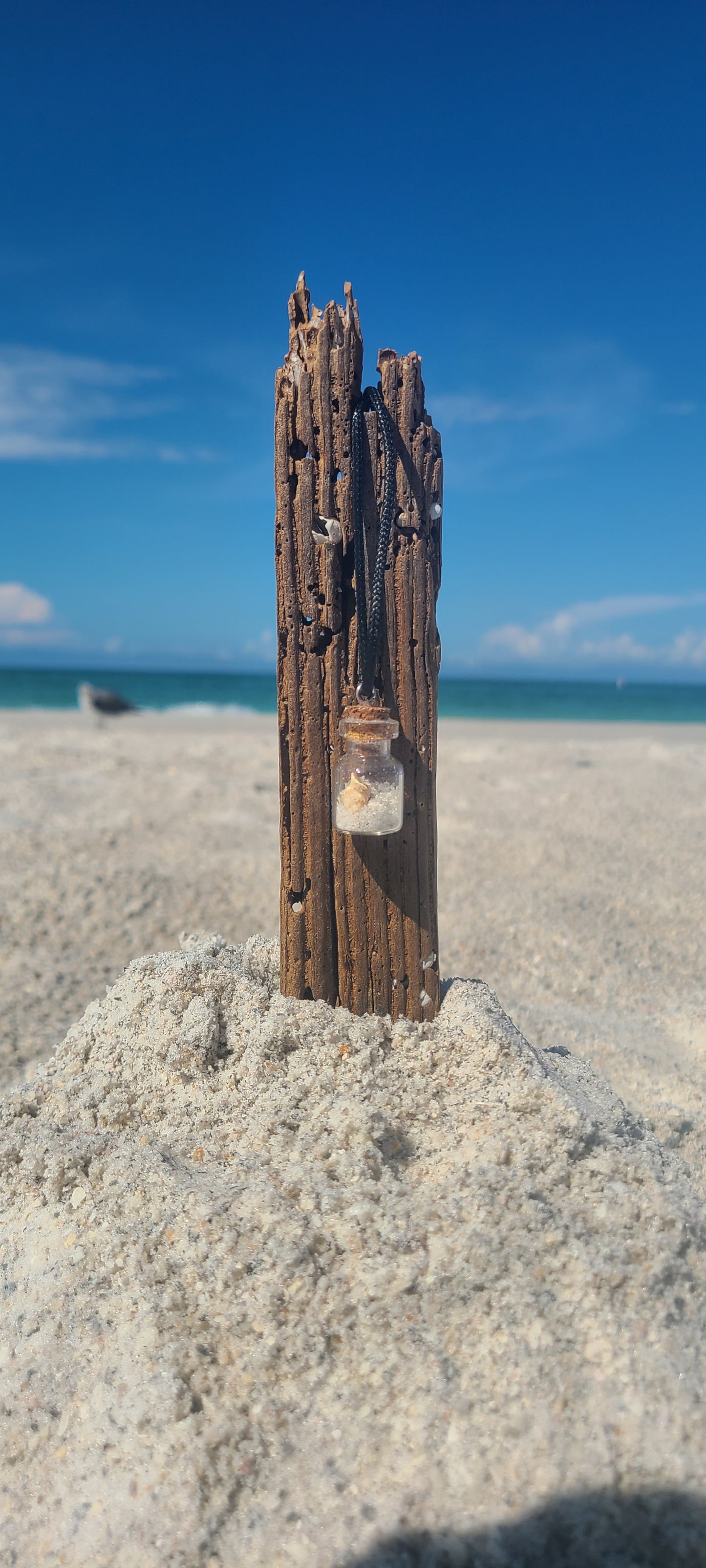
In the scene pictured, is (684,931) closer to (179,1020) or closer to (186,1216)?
(179,1020)

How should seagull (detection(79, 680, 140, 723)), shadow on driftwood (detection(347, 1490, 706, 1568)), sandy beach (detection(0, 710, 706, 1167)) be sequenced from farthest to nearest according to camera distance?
seagull (detection(79, 680, 140, 723)) < sandy beach (detection(0, 710, 706, 1167)) < shadow on driftwood (detection(347, 1490, 706, 1568))

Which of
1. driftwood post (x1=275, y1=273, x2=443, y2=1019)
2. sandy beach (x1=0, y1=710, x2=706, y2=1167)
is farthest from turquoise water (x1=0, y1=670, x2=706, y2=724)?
driftwood post (x1=275, y1=273, x2=443, y2=1019)

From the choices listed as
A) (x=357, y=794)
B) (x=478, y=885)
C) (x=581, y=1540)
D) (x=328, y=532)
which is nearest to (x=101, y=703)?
(x=478, y=885)

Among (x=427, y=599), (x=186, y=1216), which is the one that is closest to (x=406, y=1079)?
(x=186, y=1216)

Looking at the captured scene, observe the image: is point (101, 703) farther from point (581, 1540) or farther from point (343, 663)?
point (581, 1540)

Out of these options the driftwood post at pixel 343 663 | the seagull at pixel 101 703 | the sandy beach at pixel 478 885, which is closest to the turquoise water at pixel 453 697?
the seagull at pixel 101 703

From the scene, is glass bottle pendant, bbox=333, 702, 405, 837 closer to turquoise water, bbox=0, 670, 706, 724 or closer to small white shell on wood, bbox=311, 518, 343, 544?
small white shell on wood, bbox=311, 518, 343, 544
